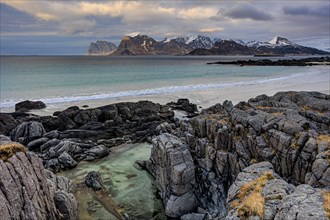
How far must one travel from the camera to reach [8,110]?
49.8 metres

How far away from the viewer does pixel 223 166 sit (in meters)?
19.6

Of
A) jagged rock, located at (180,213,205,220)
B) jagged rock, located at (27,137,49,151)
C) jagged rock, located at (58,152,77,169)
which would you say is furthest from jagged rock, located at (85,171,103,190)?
jagged rock, located at (27,137,49,151)

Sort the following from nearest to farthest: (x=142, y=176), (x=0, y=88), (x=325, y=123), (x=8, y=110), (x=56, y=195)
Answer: (x=56, y=195)
(x=325, y=123)
(x=142, y=176)
(x=8, y=110)
(x=0, y=88)

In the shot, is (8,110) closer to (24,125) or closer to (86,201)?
(24,125)

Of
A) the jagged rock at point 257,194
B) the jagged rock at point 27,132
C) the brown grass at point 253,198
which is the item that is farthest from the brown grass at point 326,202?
the jagged rock at point 27,132

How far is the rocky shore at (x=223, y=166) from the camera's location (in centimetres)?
1141

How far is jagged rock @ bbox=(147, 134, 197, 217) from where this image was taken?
734 inches

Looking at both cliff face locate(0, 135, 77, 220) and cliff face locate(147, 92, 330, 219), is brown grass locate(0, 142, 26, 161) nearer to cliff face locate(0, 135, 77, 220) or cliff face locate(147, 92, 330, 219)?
cliff face locate(0, 135, 77, 220)

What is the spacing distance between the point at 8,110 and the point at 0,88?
33.0 meters

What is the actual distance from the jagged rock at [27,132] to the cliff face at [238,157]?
15.7 m

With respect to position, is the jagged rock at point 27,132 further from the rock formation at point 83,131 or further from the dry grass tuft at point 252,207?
the dry grass tuft at point 252,207

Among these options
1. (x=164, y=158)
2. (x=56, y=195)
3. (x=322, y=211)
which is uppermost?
(x=322, y=211)

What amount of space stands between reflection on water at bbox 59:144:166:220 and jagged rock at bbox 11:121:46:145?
8.65 metres

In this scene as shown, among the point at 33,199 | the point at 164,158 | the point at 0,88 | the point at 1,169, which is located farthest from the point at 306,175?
the point at 0,88
